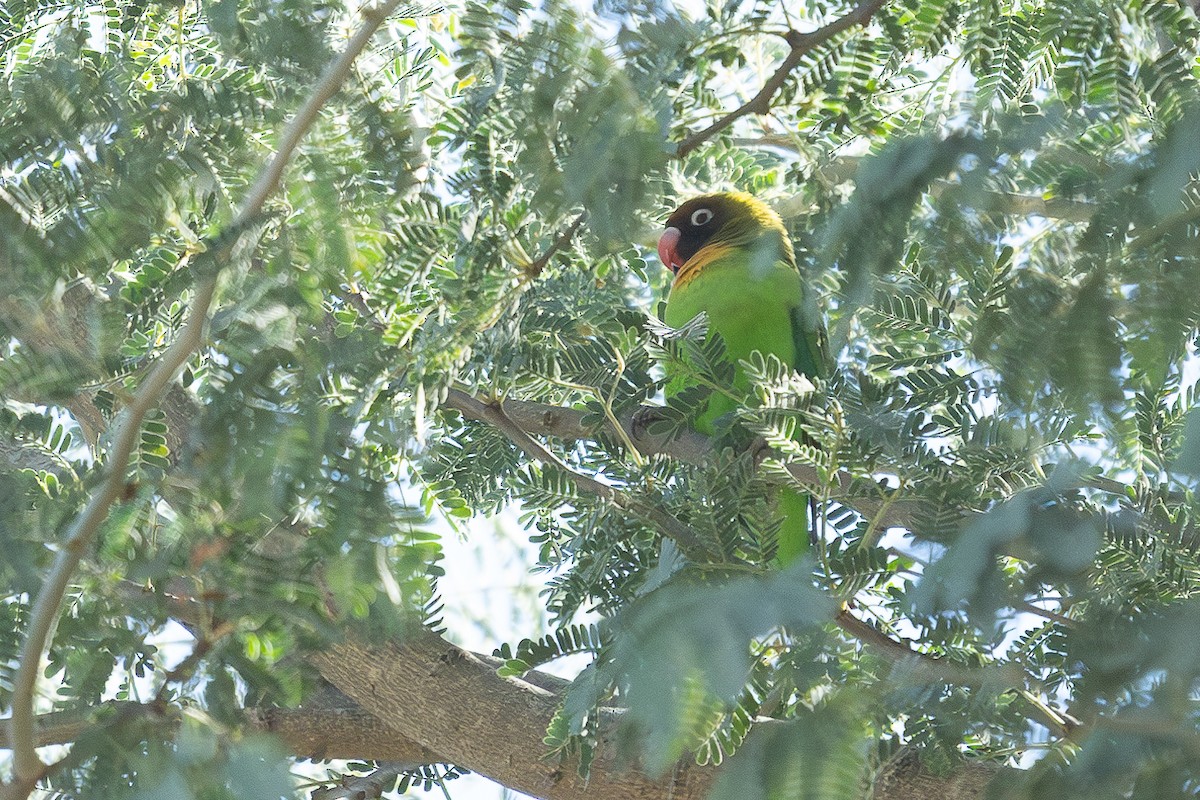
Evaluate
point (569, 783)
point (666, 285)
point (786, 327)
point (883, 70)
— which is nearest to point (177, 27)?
point (883, 70)

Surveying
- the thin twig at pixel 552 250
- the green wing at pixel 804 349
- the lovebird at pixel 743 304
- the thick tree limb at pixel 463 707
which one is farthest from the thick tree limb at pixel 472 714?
the green wing at pixel 804 349

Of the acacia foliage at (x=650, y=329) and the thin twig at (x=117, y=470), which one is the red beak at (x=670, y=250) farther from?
the thin twig at (x=117, y=470)

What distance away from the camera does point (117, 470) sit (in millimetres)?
794

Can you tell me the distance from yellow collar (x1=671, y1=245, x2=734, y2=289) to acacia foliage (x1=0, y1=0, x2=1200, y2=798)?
1014 millimetres

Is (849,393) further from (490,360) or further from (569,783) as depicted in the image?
(569,783)

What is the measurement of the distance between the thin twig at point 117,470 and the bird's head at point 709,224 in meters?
1.69

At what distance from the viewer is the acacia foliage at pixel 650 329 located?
736 mm

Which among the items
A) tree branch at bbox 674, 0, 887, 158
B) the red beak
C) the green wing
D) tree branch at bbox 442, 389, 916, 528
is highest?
the red beak

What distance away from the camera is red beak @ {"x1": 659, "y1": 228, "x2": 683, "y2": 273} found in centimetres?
254

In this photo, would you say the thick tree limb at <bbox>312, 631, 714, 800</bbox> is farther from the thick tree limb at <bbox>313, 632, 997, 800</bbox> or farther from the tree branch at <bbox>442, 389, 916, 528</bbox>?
the tree branch at <bbox>442, 389, 916, 528</bbox>

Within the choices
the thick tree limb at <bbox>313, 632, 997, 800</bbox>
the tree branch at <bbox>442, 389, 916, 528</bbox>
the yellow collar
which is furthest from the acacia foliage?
the yellow collar

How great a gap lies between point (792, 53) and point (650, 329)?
33cm

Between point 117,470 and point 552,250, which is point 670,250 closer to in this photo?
point 552,250

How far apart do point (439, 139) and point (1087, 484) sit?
26.7 inches
